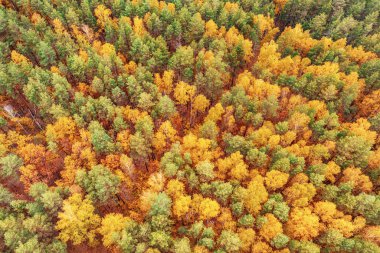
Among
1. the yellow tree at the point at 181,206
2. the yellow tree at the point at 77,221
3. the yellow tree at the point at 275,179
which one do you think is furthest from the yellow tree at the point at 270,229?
the yellow tree at the point at 77,221

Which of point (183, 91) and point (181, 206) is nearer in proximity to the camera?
point (181, 206)

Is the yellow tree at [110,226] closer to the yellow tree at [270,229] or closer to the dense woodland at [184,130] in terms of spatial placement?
the dense woodland at [184,130]

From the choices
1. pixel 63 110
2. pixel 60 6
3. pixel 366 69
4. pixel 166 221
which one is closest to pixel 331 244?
pixel 166 221

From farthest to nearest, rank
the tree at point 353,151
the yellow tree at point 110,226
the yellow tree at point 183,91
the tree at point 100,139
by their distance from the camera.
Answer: the yellow tree at point 183,91, the tree at point 353,151, the tree at point 100,139, the yellow tree at point 110,226

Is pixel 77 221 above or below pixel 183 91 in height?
below

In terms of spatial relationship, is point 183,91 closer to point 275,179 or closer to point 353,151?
point 275,179

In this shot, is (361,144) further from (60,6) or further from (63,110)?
(60,6)

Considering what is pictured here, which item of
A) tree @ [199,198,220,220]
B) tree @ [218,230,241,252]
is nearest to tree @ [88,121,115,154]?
tree @ [199,198,220,220]

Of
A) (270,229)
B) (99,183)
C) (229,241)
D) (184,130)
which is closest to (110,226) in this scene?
(99,183)
